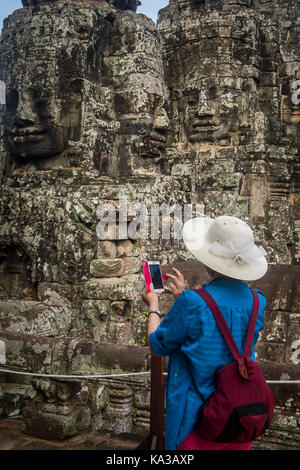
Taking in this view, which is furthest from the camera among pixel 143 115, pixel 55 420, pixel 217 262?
pixel 143 115

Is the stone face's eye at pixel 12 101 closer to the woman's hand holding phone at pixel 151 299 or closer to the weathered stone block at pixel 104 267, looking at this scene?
the weathered stone block at pixel 104 267

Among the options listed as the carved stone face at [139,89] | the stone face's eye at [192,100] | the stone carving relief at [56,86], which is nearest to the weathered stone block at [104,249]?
the stone carving relief at [56,86]

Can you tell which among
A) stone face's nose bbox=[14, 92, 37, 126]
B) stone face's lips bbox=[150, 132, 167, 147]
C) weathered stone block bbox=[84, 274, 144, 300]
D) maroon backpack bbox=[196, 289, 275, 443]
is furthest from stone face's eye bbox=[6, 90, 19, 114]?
maroon backpack bbox=[196, 289, 275, 443]

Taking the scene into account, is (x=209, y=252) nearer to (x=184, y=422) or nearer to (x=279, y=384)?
(x=184, y=422)

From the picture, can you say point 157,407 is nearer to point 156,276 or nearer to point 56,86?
point 156,276

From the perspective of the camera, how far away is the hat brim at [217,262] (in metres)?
2.05

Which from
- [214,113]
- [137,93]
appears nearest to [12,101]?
[137,93]

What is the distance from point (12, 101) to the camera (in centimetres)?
621

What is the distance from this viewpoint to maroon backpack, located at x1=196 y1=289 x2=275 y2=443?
1.85 meters

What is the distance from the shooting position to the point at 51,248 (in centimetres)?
557

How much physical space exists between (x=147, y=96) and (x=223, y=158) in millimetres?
3696

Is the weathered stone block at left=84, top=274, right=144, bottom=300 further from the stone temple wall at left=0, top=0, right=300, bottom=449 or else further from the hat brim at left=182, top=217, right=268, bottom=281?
the hat brim at left=182, top=217, right=268, bottom=281

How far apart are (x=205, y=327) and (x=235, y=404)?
0.32m

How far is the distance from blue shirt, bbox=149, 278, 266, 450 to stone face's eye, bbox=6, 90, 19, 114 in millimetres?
4974
